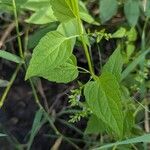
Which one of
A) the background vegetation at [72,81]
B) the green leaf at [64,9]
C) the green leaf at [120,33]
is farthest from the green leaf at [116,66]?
the green leaf at [120,33]

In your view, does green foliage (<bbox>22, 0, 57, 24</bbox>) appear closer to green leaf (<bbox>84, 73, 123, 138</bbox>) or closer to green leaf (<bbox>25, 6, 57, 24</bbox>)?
green leaf (<bbox>25, 6, 57, 24</bbox>)

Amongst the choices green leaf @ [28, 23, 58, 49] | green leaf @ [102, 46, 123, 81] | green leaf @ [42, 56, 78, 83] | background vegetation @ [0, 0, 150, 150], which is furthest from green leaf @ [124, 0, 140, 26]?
green leaf @ [42, 56, 78, 83]

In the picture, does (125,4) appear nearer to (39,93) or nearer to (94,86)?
(39,93)

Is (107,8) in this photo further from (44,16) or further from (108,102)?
(108,102)

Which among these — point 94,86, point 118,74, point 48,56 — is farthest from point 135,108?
point 48,56

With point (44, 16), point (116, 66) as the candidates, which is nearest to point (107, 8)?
point (44, 16)

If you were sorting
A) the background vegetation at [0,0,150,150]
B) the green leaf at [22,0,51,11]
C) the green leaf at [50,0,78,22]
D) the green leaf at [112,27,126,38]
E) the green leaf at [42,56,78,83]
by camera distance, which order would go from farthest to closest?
1. the green leaf at [112,27,126,38]
2. the green leaf at [22,0,51,11]
3. the background vegetation at [0,0,150,150]
4. the green leaf at [42,56,78,83]
5. the green leaf at [50,0,78,22]

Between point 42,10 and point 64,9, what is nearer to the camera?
point 64,9
